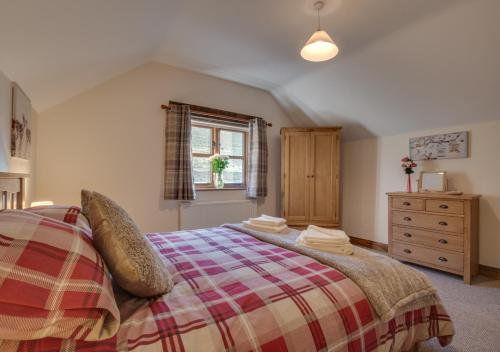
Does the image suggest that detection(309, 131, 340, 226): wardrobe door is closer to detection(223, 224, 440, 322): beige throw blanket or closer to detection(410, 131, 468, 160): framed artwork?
detection(410, 131, 468, 160): framed artwork

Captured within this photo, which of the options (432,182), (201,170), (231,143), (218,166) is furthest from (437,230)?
(201,170)

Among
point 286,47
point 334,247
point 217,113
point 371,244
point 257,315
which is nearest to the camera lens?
point 257,315

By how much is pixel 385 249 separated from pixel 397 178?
1.09m

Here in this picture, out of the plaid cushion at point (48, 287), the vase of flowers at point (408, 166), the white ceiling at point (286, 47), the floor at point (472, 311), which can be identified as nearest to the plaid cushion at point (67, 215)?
the plaid cushion at point (48, 287)

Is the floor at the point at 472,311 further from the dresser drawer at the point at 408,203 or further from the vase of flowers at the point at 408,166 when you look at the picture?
the vase of flowers at the point at 408,166

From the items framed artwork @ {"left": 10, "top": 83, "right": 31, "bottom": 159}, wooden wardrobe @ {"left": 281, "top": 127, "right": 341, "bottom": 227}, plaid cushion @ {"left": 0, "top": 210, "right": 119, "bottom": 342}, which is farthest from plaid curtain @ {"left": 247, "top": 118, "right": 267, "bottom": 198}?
plaid cushion @ {"left": 0, "top": 210, "right": 119, "bottom": 342}

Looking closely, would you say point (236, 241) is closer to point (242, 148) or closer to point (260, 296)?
point (260, 296)

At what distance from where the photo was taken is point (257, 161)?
12.7 ft

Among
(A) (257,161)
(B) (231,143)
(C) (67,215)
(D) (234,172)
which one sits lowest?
(C) (67,215)

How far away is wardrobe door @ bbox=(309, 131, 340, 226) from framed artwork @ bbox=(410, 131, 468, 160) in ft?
3.38

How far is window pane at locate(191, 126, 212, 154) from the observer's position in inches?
144

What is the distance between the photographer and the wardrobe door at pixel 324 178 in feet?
12.5

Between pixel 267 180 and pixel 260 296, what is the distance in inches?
124

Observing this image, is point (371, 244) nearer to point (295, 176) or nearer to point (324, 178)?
point (324, 178)
